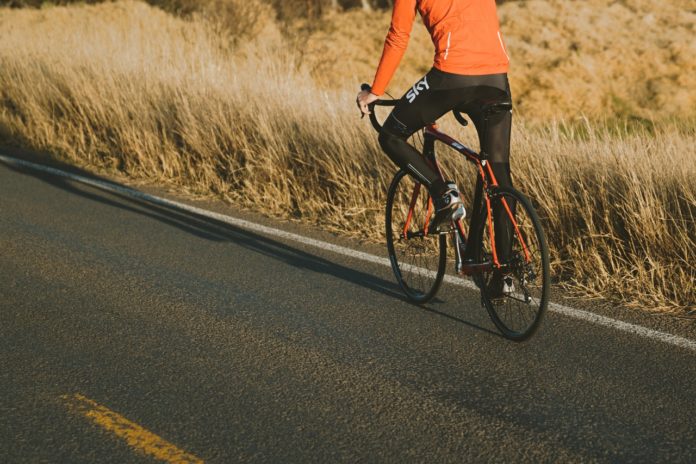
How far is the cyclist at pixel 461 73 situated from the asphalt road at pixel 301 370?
778 mm

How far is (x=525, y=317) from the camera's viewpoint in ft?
16.5

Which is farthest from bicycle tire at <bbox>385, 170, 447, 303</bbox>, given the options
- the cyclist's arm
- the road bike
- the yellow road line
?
the yellow road line

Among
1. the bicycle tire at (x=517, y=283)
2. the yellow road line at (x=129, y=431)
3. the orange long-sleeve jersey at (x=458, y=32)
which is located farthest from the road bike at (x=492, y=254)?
the yellow road line at (x=129, y=431)

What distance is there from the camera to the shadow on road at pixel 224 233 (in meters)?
6.21

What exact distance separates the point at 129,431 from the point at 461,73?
2583 millimetres

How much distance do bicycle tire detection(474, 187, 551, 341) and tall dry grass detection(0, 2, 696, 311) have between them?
37.2 inches

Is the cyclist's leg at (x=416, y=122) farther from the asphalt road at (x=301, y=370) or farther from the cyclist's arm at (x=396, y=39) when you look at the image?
the asphalt road at (x=301, y=370)

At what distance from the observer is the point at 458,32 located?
16.4 ft

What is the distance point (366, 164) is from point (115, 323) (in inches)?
137

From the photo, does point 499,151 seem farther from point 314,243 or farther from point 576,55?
point 576,55

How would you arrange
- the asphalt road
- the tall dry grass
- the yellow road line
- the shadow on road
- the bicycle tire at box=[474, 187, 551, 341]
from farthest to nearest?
the shadow on road, the tall dry grass, the bicycle tire at box=[474, 187, 551, 341], the asphalt road, the yellow road line

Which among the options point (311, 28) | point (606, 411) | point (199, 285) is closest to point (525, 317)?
point (606, 411)

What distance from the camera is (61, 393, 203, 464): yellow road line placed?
12.0 ft

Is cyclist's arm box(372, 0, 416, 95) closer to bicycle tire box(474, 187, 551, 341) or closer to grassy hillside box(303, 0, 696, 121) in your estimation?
bicycle tire box(474, 187, 551, 341)
